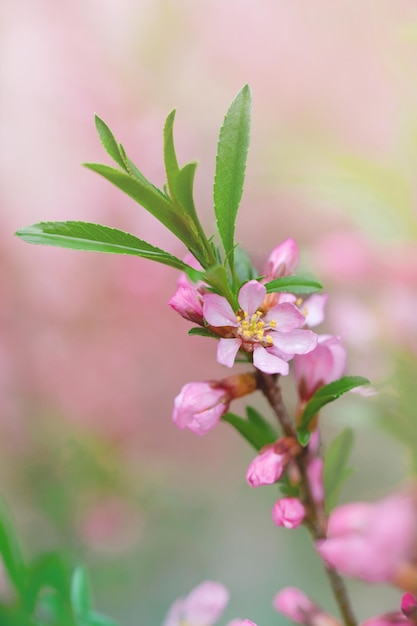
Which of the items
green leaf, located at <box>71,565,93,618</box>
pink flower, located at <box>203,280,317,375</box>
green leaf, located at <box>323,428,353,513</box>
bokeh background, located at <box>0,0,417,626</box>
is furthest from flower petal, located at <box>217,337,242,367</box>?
bokeh background, located at <box>0,0,417,626</box>

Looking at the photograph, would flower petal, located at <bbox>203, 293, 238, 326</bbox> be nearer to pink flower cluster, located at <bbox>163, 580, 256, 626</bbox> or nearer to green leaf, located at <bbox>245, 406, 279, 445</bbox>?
green leaf, located at <bbox>245, 406, 279, 445</bbox>

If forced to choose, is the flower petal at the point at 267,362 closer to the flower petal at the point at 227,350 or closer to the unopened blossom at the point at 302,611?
the flower petal at the point at 227,350

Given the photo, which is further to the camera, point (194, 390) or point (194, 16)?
point (194, 16)

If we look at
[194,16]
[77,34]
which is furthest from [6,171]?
[194,16]

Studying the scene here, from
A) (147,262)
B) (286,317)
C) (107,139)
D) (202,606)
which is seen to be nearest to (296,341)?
(286,317)

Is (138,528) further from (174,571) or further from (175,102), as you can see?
(175,102)
